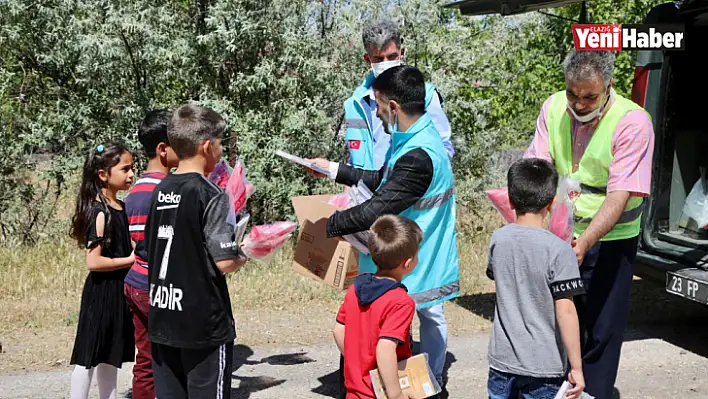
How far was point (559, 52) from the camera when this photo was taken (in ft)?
40.5

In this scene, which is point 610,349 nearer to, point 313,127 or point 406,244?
point 406,244

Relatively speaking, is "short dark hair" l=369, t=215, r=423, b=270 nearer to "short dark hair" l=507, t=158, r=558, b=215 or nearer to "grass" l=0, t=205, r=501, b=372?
"short dark hair" l=507, t=158, r=558, b=215

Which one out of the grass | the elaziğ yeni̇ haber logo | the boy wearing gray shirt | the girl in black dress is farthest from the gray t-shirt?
the grass

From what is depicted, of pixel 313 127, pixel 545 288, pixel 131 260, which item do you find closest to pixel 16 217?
pixel 313 127

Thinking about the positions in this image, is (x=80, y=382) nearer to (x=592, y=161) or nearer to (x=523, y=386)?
(x=523, y=386)

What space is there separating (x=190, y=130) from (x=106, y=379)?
168 cm

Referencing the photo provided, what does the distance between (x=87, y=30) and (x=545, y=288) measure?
6.85 metres

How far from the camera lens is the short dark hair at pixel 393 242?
349 centimetres

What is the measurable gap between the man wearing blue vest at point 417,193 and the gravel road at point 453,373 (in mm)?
1224

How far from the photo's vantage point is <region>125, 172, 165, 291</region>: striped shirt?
166 inches

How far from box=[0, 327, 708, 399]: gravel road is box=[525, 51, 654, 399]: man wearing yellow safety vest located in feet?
3.94

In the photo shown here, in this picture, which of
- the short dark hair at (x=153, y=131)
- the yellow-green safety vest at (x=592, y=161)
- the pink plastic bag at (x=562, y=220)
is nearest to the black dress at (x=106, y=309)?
the short dark hair at (x=153, y=131)

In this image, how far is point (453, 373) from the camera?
586 cm

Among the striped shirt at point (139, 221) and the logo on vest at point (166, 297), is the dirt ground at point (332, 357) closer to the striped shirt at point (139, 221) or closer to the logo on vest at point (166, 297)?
the striped shirt at point (139, 221)
